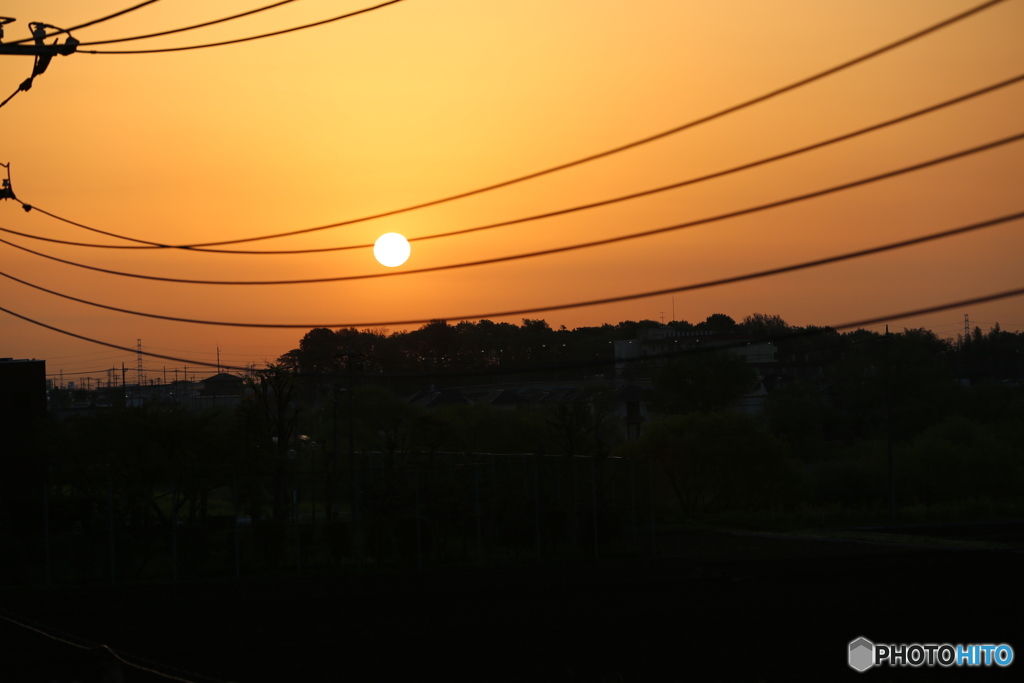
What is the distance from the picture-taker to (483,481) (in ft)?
85.1

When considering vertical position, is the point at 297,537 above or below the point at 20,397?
below

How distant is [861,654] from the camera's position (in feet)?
56.5

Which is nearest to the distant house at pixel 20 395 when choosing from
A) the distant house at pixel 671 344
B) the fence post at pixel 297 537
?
the fence post at pixel 297 537

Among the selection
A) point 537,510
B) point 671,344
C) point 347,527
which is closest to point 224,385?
point 671,344

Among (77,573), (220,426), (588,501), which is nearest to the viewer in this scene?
(77,573)

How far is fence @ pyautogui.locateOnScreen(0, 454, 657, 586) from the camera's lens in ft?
72.2

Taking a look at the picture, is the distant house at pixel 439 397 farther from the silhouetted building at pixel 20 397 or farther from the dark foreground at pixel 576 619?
the dark foreground at pixel 576 619

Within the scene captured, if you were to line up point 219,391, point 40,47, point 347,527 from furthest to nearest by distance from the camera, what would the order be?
point 219,391 < point 347,527 < point 40,47

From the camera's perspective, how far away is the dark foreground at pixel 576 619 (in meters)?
16.8

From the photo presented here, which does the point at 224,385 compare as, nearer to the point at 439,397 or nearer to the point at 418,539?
the point at 439,397

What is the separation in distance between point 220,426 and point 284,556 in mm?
6894

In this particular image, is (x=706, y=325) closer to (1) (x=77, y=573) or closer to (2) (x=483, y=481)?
Answer: (2) (x=483, y=481)

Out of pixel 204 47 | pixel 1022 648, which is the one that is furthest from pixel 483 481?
pixel 204 47

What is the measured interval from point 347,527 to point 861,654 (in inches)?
498
